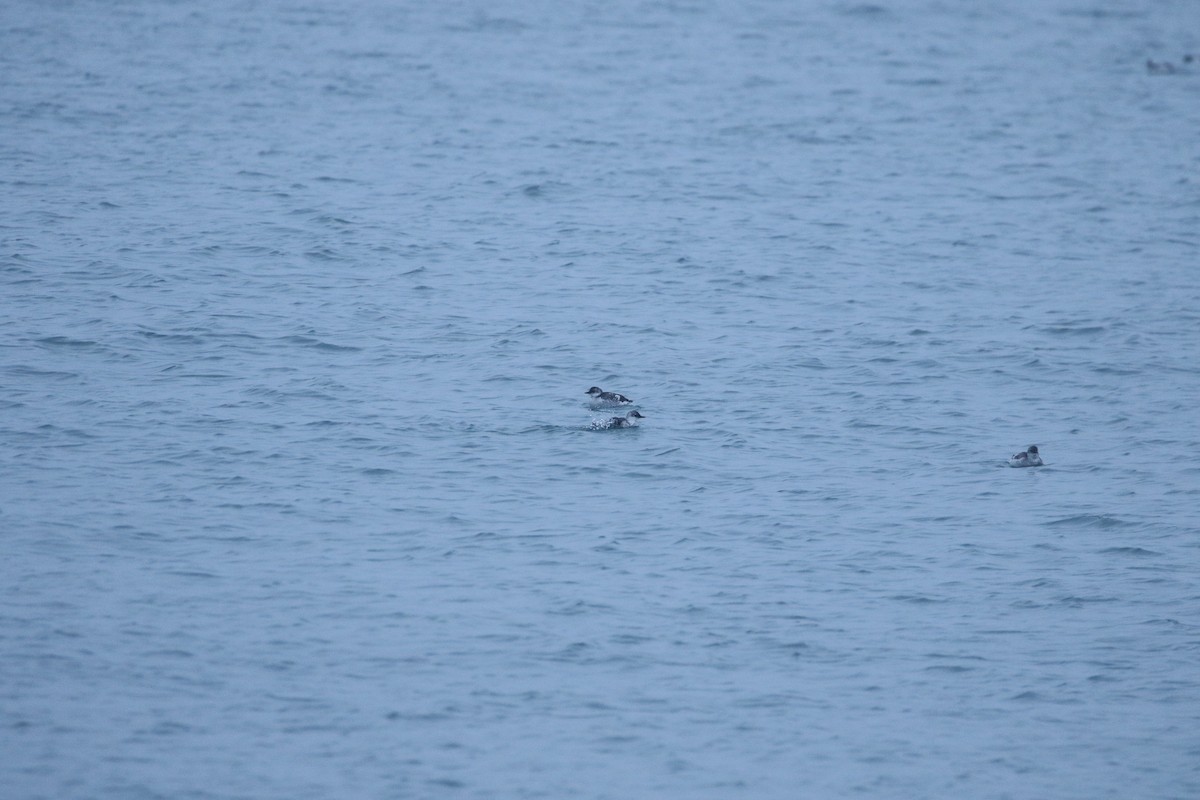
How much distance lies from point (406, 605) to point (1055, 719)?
7.23 m

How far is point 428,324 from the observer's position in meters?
27.9

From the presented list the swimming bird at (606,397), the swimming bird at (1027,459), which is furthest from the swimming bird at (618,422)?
the swimming bird at (1027,459)

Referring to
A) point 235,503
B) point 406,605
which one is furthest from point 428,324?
point 406,605

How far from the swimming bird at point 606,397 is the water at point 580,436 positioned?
0.36 meters

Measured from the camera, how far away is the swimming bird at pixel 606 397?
77.3 feet

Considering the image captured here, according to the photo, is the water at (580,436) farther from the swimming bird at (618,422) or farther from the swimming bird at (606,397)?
the swimming bird at (606,397)

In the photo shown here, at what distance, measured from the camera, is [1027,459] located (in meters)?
22.4

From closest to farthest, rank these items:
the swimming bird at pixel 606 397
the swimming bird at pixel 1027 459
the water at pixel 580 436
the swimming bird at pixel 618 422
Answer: the water at pixel 580 436, the swimming bird at pixel 1027 459, the swimming bird at pixel 618 422, the swimming bird at pixel 606 397

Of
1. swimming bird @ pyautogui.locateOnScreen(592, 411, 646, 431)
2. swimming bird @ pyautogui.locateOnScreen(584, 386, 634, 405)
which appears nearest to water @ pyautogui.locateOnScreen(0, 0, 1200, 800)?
swimming bird @ pyautogui.locateOnScreen(592, 411, 646, 431)

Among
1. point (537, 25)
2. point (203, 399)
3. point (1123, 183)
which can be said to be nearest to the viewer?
point (203, 399)

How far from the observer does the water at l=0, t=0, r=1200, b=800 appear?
15.4m

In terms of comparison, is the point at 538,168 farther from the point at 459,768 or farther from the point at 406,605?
the point at 459,768

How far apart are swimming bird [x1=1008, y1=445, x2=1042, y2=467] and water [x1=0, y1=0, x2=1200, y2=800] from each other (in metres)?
0.23

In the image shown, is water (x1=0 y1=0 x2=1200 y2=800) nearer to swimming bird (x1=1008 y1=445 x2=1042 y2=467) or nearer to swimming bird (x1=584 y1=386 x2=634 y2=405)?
swimming bird (x1=1008 y1=445 x2=1042 y2=467)
